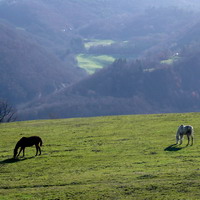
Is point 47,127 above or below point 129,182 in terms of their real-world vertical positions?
above

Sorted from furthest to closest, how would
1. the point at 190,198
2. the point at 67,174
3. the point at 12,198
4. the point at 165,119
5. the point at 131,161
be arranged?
the point at 165,119
the point at 131,161
the point at 67,174
the point at 12,198
the point at 190,198

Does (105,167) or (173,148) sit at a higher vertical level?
(173,148)

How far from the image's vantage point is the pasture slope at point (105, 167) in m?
22.8

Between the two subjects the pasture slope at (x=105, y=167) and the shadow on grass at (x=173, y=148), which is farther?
the shadow on grass at (x=173, y=148)

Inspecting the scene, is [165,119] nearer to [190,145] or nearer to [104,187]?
[190,145]

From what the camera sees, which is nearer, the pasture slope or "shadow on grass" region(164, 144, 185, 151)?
the pasture slope

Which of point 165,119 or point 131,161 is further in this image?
point 165,119

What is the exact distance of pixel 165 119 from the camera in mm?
50844

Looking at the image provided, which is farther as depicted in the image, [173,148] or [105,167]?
[173,148]

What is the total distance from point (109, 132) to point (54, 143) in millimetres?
6598

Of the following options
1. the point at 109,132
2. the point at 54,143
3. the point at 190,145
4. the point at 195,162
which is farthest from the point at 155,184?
the point at 109,132

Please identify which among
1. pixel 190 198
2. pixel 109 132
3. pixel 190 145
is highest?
pixel 109 132

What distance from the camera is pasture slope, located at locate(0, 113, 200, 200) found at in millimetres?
22750

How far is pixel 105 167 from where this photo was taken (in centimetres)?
2859
